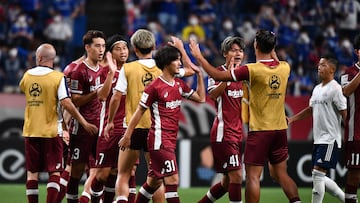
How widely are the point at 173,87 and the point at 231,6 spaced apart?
14.9 m

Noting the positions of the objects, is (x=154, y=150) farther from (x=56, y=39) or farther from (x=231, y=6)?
(x=231, y=6)

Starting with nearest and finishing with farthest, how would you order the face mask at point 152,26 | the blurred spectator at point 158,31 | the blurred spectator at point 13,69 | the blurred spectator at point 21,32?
the blurred spectator at point 13,69
the blurred spectator at point 21,32
the blurred spectator at point 158,31
the face mask at point 152,26

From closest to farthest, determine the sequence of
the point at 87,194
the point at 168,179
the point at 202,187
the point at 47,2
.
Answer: the point at 168,179, the point at 87,194, the point at 202,187, the point at 47,2

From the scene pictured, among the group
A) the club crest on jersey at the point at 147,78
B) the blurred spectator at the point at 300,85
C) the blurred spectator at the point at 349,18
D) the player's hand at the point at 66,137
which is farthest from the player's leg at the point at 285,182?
the blurred spectator at the point at 349,18

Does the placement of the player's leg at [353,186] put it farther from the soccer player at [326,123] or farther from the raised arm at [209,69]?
the raised arm at [209,69]

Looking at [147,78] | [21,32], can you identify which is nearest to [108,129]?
[147,78]

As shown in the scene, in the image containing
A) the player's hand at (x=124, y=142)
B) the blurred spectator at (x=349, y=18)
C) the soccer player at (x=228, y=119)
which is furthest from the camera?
the blurred spectator at (x=349, y=18)

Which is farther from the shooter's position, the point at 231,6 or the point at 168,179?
the point at 231,6

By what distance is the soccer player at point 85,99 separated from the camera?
492 inches

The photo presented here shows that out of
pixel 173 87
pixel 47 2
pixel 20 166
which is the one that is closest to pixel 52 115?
pixel 173 87

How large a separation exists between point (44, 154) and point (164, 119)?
1682 millimetres

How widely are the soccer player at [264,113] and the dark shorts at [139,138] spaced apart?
1234 millimetres

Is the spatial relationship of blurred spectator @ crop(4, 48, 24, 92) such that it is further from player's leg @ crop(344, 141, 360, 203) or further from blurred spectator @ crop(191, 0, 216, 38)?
player's leg @ crop(344, 141, 360, 203)

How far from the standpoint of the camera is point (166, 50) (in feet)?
36.4
